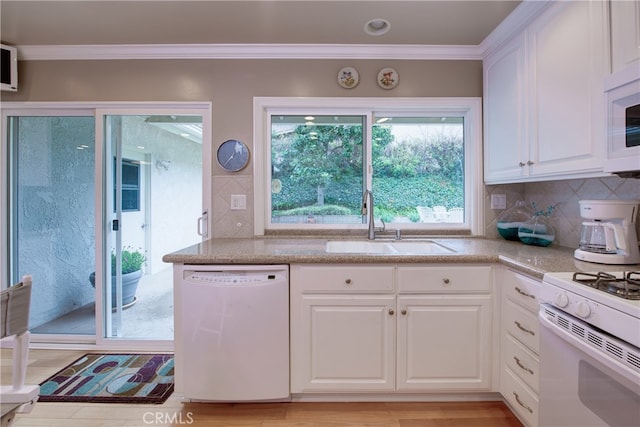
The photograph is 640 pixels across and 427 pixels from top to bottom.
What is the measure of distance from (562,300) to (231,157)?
208cm

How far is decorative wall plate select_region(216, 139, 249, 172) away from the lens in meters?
2.21

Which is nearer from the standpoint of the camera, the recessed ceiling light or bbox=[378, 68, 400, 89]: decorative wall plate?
the recessed ceiling light

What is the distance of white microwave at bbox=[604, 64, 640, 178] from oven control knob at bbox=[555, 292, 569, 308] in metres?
0.56

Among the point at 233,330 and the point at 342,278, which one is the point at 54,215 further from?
the point at 342,278

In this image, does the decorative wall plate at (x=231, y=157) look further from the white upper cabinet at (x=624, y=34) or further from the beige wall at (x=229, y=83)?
the white upper cabinet at (x=624, y=34)

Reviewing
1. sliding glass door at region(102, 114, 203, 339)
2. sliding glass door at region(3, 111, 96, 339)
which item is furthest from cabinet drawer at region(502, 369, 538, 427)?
sliding glass door at region(3, 111, 96, 339)

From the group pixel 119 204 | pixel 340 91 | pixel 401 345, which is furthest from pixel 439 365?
pixel 119 204

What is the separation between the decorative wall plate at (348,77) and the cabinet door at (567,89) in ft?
3.57

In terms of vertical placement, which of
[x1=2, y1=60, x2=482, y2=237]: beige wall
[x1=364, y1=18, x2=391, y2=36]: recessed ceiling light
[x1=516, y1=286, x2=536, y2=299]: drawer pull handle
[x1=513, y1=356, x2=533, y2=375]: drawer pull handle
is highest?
[x1=364, y1=18, x2=391, y2=36]: recessed ceiling light

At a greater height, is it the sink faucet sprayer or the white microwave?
the white microwave

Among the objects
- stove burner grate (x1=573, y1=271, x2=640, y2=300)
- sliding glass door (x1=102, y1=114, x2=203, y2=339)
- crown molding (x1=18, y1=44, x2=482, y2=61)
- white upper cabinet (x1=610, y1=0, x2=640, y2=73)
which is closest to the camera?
stove burner grate (x1=573, y1=271, x2=640, y2=300)

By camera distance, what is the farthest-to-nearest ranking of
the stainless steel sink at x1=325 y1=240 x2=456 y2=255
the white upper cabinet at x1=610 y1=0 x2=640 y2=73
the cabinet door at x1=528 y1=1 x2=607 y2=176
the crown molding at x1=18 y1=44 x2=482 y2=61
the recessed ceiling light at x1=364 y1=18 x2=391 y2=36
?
the crown molding at x1=18 y1=44 x2=482 y2=61, the stainless steel sink at x1=325 y1=240 x2=456 y2=255, the recessed ceiling light at x1=364 y1=18 x2=391 y2=36, the cabinet door at x1=528 y1=1 x2=607 y2=176, the white upper cabinet at x1=610 y1=0 x2=640 y2=73

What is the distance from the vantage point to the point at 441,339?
5.29ft

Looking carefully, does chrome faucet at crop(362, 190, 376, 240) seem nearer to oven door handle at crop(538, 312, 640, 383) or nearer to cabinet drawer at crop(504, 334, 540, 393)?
cabinet drawer at crop(504, 334, 540, 393)
